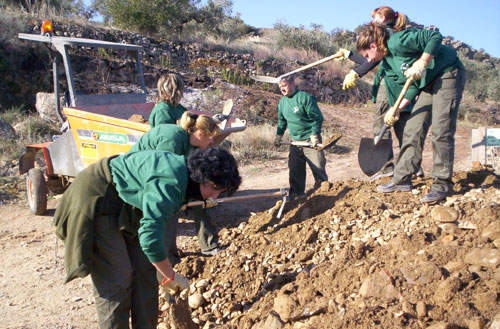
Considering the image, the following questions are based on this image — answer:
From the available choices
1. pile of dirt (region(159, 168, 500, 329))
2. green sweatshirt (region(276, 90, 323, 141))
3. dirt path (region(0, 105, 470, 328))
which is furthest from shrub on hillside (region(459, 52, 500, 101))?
pile of dirt (region(159, 168, 500, 329))

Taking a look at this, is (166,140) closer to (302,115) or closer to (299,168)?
(302,115)

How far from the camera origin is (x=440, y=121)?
4.02 metres

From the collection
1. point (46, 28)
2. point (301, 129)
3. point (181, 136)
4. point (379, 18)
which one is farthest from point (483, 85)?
point (181, 136)

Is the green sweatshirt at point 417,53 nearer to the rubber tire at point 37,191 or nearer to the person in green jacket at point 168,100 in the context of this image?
the person in green jacket at point 168,100

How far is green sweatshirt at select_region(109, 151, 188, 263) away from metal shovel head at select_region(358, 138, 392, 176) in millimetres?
3607

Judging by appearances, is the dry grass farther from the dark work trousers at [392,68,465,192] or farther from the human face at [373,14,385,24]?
the dark work trousers at [392,68,465,192]

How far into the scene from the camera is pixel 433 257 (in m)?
3.14

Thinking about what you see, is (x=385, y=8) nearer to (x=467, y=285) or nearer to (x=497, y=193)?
(x=497, y=193)

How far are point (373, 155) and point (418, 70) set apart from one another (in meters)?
1.88

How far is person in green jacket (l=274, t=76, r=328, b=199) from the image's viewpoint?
5695mm

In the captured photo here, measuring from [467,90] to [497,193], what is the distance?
19590 mm

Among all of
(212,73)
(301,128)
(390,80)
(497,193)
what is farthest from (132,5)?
(497,193)

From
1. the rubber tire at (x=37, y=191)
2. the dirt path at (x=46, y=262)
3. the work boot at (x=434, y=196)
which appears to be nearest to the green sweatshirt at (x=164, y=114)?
the dirt path at (x=46, y=262)

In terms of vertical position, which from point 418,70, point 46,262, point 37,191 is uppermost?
point 418,70
